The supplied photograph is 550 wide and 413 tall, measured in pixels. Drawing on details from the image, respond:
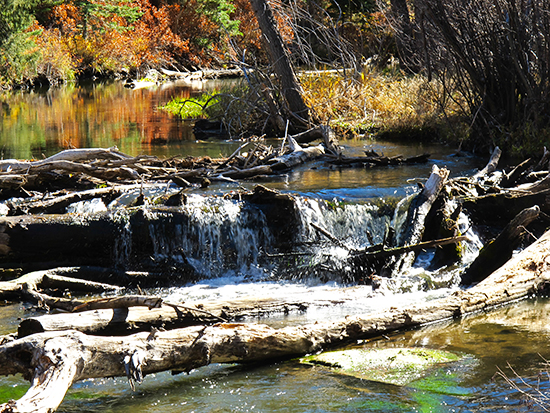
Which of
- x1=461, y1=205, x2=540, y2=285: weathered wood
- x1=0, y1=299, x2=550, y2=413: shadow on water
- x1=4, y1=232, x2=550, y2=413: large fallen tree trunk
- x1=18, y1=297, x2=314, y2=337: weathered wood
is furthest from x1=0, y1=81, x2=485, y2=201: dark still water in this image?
x1=0, y1=299, x2=550, y2=413: shadow on water

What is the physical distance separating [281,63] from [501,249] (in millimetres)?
8714

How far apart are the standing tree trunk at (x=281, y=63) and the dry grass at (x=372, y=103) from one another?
1.20ft

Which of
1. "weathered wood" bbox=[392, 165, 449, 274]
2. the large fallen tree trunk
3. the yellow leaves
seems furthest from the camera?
the yellow leaves

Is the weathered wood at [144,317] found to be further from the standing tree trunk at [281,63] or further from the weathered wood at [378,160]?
the standing tree trunk at [281,63]

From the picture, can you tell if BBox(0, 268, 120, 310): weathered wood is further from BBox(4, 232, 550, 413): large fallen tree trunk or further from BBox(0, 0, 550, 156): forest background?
BBox(0, 0, 550, 156): forest background

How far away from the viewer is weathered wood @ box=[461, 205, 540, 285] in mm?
6559

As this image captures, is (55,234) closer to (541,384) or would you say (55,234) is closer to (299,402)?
(299,402)

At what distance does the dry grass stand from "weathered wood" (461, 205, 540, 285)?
23.1ft

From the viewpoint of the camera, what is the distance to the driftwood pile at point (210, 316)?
12.6ft

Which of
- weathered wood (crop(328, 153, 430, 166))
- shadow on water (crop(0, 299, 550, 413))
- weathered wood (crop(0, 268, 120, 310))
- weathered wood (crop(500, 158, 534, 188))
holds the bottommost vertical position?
shadow on water (crop(0, 299, 550, 413))

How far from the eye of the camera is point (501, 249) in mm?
6789

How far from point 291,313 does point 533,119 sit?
22.8 ft

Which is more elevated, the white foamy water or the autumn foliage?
the autumn foliage

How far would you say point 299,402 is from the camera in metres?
4.23
